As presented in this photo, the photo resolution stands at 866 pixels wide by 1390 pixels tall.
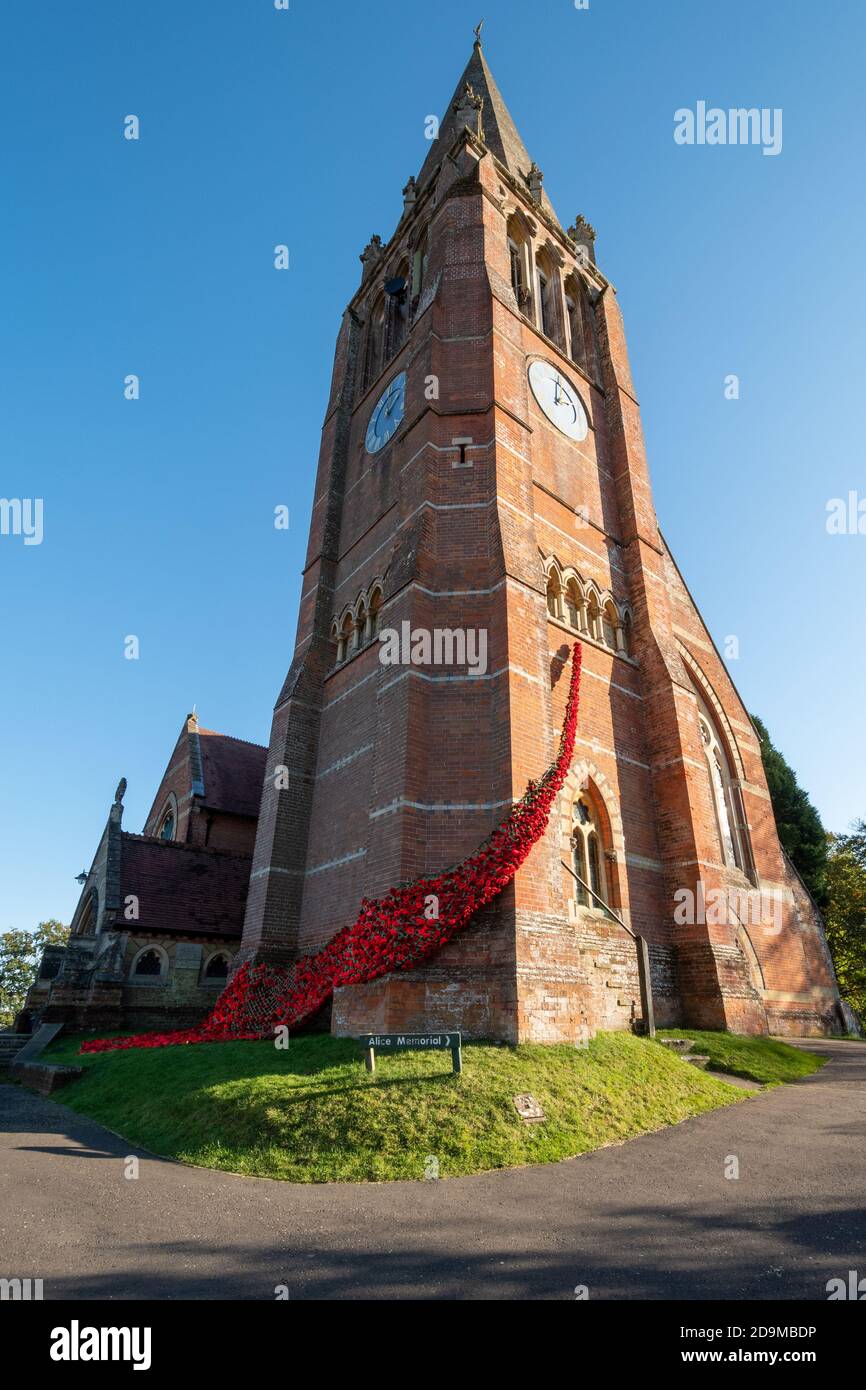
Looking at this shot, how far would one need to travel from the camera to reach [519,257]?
848 inches

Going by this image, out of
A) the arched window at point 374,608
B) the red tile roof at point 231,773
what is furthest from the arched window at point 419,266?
the red tile roof at point 231,773

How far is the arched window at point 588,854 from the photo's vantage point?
13.3 m

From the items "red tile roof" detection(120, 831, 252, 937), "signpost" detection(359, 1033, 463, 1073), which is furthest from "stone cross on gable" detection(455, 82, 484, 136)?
"signpost" detection(359, 1033, 463, 1073)

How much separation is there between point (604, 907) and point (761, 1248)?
8.63 m

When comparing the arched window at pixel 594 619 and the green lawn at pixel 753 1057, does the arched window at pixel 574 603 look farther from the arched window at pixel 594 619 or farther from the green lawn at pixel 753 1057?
the green lawn at pixel 753 1057

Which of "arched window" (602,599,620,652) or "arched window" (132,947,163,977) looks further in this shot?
"arched window" (132,947,163,977)

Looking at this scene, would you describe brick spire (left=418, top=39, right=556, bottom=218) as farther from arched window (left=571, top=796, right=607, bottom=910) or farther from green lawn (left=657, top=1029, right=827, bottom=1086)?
green lawn (left=657, top=1029, right=827, bottom=1086)

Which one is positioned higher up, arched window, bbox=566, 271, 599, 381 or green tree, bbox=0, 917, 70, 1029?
arched window, bbox=566, 271, 599, 381

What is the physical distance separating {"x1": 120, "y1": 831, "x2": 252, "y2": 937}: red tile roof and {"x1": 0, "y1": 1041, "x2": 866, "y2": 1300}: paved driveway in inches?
497

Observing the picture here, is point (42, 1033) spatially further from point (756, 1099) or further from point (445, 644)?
point (756, 1099)

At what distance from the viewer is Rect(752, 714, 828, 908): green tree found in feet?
84.1

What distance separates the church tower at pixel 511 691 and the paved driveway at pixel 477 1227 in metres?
3.31
